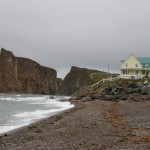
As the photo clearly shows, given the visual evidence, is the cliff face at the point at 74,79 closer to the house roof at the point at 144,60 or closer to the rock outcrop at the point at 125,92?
the house roof at the point at 144,60

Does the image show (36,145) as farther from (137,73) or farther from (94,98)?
(137,73)

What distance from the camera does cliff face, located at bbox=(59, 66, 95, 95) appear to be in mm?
178738

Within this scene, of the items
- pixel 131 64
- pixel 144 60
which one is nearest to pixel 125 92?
pixel 131 64

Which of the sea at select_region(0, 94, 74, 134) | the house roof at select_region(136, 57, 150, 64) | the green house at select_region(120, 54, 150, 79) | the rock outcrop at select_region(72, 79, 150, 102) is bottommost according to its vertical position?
the sea at select_region(0, 94, 74, 134)

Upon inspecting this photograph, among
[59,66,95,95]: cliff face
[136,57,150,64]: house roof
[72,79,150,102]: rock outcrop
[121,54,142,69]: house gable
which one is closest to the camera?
[72,79,150,102]: rock outcrop

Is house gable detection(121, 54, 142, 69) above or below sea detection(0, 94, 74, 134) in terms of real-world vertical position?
above

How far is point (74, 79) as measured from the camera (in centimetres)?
18600

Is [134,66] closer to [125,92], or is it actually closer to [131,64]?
[131,64]

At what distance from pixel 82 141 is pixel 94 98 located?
57.5 metres

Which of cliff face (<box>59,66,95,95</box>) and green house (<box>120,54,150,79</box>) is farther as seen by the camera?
cliff face (<box>59,66,95,95</box>)

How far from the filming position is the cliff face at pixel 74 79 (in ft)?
586

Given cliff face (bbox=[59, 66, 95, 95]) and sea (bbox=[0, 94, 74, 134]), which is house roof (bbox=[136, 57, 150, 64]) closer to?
sea (bbox=[0, 94, 74, 134])

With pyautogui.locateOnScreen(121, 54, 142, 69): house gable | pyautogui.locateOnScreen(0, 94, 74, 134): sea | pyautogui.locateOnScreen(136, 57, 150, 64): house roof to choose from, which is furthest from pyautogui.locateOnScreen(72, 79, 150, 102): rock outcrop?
pyautogui.locateOnScreen(136, 57, 150, 64): house roof

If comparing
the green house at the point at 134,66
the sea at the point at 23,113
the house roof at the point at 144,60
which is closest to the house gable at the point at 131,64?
the green house at the point at 134,66
